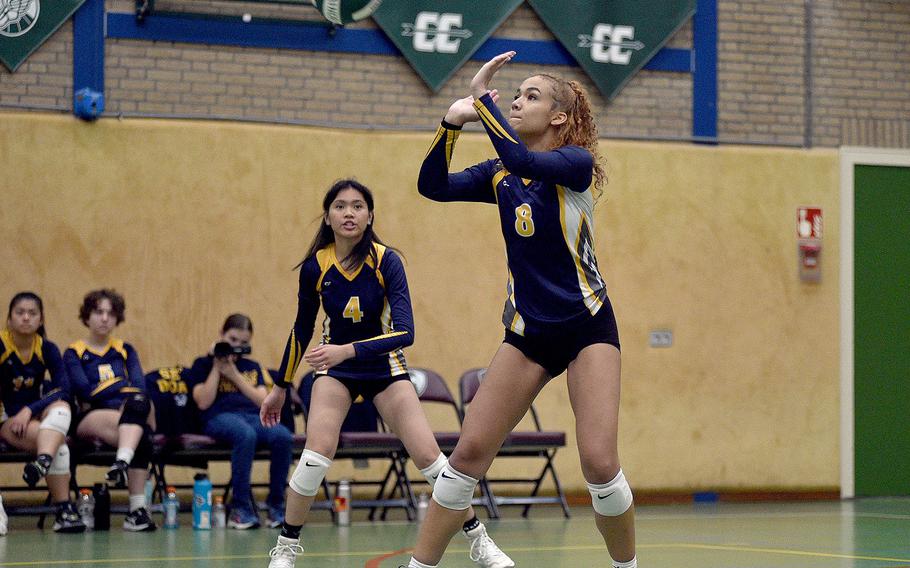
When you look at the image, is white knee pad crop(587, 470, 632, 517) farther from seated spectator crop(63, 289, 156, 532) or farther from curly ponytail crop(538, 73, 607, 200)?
seated spectator crop(63, 289, 156, 532)

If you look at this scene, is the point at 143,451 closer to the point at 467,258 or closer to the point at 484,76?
the point at 467,258

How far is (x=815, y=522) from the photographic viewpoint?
9.01 metres

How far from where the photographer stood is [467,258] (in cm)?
1095

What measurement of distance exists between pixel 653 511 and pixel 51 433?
16.1 ft

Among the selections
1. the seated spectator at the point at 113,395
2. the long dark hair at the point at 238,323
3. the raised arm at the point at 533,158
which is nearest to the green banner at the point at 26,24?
the seated spectator at the point at 113,395

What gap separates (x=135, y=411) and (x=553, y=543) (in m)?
3.01

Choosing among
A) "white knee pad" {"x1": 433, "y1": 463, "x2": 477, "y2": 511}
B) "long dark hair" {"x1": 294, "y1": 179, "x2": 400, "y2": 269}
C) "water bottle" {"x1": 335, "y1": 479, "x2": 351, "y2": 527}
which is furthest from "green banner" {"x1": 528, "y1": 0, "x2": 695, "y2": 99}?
"white knee pad" {"x1": 433, "y1": 463, "x2": 477, "y2": 511}

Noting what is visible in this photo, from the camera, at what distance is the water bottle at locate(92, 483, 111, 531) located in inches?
335

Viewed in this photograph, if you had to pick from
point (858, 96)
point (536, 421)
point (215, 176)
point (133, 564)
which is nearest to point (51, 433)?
point (133, 564)

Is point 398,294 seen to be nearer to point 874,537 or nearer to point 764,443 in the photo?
point 874,537

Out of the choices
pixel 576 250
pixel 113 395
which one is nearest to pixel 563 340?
pixel 576 250

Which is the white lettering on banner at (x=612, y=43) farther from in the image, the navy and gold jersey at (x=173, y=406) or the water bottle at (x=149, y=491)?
the water bottle at (x=149, y=491)

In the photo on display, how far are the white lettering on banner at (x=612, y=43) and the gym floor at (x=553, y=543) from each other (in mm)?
4171

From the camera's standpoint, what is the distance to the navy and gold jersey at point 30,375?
8562 mm
